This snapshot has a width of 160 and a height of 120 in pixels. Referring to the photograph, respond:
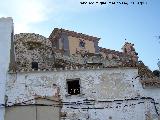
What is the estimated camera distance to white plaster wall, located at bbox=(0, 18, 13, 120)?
19.0 m

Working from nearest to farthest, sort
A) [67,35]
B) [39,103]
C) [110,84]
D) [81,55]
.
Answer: [39,103] → [110,84] → [81,55] → [67,35]

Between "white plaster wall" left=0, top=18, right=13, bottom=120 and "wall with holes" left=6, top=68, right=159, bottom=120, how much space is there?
39cm

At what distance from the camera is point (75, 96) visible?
1920 cm

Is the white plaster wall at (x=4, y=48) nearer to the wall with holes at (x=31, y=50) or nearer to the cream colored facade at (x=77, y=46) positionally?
the wall with holes at (x=31, y=50)

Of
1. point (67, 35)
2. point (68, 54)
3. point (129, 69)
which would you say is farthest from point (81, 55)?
point (129, 69)

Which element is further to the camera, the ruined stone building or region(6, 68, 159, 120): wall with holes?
region(6, 68, 159, 120): wall with holes

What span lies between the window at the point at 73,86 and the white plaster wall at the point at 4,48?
4.08 metres

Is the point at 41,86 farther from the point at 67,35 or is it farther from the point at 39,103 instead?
the point at 67,35

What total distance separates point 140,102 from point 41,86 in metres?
6.21

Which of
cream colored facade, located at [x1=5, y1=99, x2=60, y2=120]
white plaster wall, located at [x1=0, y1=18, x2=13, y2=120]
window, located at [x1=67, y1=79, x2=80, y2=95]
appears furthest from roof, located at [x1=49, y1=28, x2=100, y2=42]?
cream colored facade, located at [x1=5, y1=99, x2=60, y2=120]

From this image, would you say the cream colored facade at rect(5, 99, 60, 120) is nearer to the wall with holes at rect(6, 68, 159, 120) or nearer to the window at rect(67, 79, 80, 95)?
the wall with holes at rect(6, 68, 159, 120)

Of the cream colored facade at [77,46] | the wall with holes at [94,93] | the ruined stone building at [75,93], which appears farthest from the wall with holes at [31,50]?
the wall with holes at [94,93]

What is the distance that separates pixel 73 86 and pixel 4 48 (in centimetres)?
512

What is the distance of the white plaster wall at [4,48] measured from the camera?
19.0 metres
